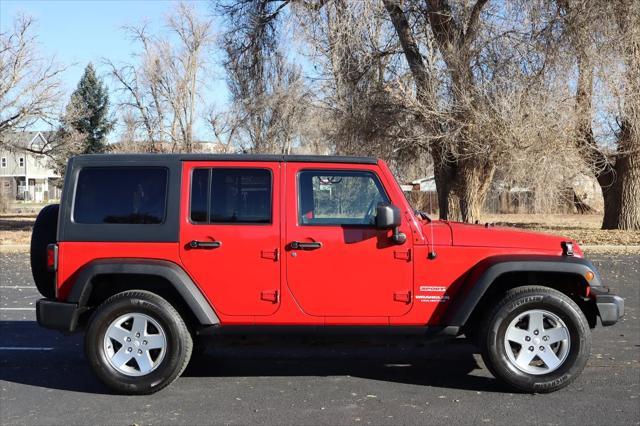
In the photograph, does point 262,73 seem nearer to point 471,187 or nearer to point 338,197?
point 471,187

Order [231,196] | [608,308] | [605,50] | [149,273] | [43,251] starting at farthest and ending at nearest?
[605,50], [43,251], [231,196], [608,308], [149,273]

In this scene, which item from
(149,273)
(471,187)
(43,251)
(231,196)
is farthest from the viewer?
(471,187)

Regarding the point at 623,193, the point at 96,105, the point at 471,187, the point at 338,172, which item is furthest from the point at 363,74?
the point at 96,105

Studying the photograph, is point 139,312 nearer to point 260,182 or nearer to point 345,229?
point 260,182

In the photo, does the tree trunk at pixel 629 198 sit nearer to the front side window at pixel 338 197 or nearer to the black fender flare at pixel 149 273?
the front side window at pixel 338 197

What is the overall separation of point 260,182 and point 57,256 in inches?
69.2

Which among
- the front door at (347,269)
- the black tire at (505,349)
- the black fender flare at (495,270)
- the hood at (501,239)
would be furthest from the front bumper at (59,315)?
the black tire at (505,349)

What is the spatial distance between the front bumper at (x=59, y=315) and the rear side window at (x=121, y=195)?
70 cm

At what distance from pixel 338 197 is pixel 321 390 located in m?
1.62

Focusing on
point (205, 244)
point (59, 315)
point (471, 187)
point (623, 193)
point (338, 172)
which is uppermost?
point (471, 187)

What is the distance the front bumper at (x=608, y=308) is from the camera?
218 inches

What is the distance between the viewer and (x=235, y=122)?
125 ft

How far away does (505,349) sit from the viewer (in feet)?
18.0

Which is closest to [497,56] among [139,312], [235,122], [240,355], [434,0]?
[434,0]
